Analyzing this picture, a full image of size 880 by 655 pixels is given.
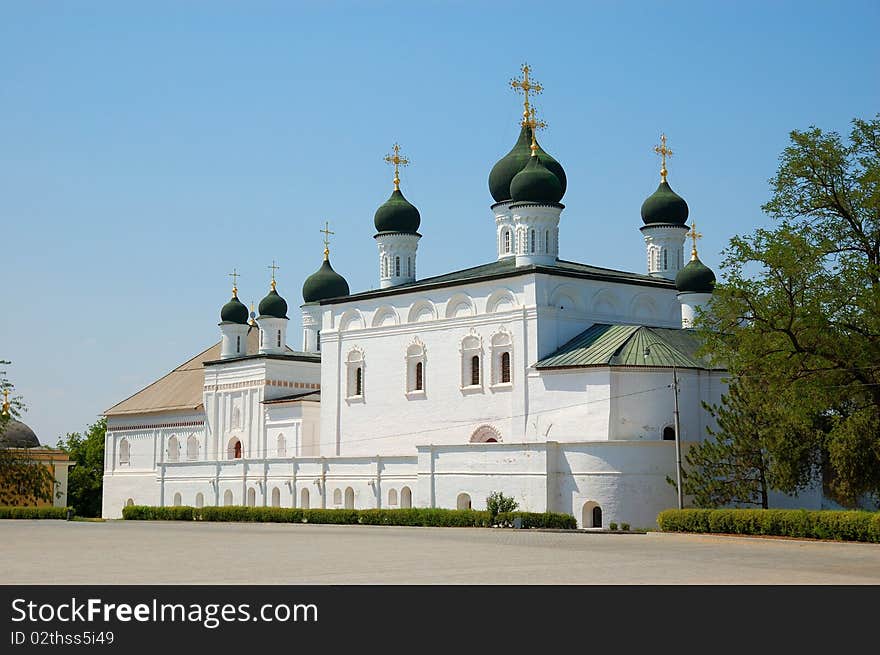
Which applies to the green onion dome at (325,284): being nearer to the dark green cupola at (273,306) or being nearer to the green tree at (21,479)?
the dark green cupola at (273,306)

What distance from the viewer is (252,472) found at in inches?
1689

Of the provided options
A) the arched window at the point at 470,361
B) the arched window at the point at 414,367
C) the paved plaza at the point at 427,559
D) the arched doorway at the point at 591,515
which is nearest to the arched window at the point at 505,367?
the arched window at the point at 470,361

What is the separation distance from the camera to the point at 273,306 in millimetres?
49969

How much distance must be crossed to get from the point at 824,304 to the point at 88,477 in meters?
47.8

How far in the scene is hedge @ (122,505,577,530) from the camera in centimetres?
3153

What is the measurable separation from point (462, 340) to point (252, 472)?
10.3m

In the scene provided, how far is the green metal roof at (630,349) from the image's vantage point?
3378 cm

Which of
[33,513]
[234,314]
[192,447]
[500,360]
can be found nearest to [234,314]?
[234,314]

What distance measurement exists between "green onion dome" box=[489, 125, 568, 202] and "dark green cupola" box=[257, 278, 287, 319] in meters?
12.6

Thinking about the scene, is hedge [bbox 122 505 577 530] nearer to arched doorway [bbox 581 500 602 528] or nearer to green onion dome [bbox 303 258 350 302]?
arched doorway [bbox 581 500 602 528]

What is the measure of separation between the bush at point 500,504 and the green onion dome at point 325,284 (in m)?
17.9
